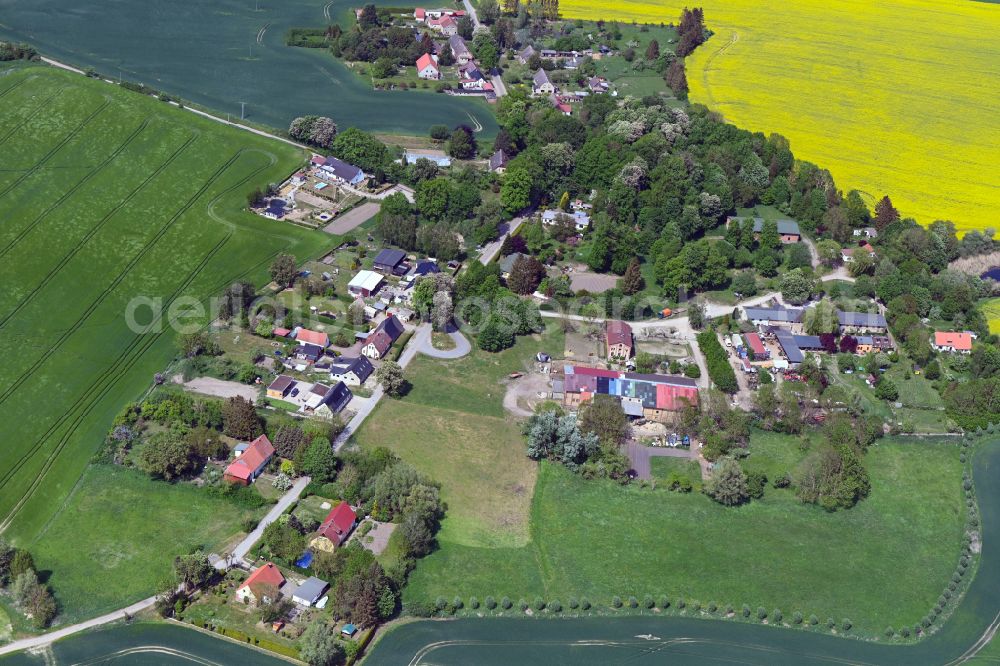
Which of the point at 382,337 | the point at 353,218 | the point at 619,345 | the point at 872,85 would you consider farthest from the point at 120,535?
the point at 872,85

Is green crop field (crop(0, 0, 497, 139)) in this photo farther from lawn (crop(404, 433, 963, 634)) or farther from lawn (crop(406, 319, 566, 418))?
lawn (crop(404, 433, 963, 634))

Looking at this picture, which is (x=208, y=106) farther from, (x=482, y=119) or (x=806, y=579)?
(x=806, y=579)

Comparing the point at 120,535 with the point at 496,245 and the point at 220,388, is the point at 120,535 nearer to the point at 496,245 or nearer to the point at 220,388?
the point at 220,388

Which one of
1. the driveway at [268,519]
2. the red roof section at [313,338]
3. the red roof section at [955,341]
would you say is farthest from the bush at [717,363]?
the driveway at [268,519]

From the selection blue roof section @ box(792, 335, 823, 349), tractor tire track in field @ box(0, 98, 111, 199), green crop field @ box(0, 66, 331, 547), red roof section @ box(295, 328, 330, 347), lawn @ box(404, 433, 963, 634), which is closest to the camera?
lawn @ box(404, 433, 963, 634)

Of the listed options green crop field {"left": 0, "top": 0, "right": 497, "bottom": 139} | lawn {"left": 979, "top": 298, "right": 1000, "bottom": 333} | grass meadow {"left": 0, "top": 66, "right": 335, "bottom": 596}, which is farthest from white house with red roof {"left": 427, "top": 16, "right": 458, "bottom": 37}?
lawn {"left": 979, "top": 298, "right": 1000, "bottom": 333}

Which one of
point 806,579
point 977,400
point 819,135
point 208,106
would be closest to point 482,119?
point 208,106
